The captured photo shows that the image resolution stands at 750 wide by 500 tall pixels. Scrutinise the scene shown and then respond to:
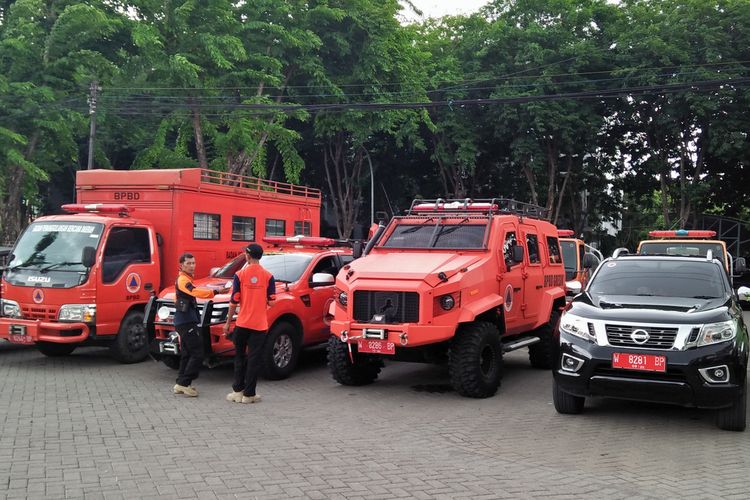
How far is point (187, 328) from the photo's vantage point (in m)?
8.09

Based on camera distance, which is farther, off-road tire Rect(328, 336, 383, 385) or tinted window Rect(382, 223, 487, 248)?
tinted window Rect(382, 223, 487, 248)

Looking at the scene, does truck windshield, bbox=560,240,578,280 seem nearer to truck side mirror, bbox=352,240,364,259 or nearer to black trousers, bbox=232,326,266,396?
truck side mirror, bbox=352,240,364,259

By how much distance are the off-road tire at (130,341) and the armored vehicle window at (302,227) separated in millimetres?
4929

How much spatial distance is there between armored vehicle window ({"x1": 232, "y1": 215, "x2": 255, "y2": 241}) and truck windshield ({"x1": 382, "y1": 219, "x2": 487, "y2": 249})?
14.0 feet

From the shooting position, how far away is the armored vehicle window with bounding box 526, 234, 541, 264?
10047 mm

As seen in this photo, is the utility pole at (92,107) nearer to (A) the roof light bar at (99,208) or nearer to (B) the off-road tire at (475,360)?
(A) the roof light bar at (99,208)

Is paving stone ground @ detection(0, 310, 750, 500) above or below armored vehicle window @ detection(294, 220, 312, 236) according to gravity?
below

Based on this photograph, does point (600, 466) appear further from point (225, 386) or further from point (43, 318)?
point (43, 318)

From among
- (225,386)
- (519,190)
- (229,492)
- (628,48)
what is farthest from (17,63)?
(519,190)

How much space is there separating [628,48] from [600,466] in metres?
24.7

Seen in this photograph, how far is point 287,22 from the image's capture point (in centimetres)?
2306

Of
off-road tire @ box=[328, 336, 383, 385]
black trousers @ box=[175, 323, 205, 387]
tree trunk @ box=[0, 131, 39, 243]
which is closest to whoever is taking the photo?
black trousers @ box=[175, 323, 205, 387]

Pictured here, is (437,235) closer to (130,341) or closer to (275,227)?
(130,341)

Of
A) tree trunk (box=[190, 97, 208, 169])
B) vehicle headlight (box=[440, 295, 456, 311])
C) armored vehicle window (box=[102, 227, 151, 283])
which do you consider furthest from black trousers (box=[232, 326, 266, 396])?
tree trunk (box=[190, 97, 208, 169])
